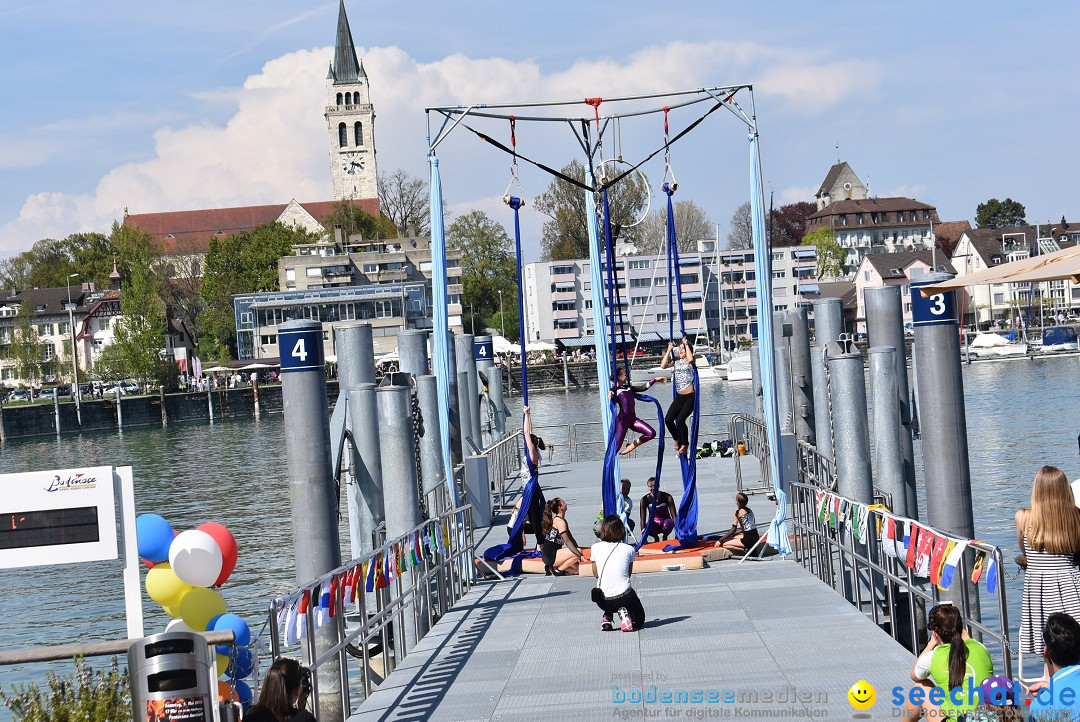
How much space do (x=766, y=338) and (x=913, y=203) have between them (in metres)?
161

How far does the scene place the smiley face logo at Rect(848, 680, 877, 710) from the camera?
873 centimetres

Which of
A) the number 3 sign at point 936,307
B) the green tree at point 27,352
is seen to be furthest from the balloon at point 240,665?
the green tree at point 27,352

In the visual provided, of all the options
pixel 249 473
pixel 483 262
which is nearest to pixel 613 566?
pixel 249 473

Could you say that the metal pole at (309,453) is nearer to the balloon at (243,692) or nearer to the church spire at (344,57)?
the balloon at (243,692)

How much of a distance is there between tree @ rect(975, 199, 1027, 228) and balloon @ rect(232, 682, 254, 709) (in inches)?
7137

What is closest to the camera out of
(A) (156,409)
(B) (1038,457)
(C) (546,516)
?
(C) (546,516)

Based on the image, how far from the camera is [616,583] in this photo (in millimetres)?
11945

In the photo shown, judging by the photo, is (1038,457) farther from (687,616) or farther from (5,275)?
(5,275)

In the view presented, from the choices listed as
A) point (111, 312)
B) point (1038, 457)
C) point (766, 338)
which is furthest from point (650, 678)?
point (111, 312)

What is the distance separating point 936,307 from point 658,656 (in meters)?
4.25

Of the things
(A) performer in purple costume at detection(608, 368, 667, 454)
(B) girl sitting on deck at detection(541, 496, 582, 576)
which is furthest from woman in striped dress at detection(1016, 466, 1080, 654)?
(A) performer in purple costume at detection(608, 368, 667, 454)

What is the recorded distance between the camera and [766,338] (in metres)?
16.7

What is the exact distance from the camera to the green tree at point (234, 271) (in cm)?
12444

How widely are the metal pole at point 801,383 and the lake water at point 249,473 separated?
4.27 meters
